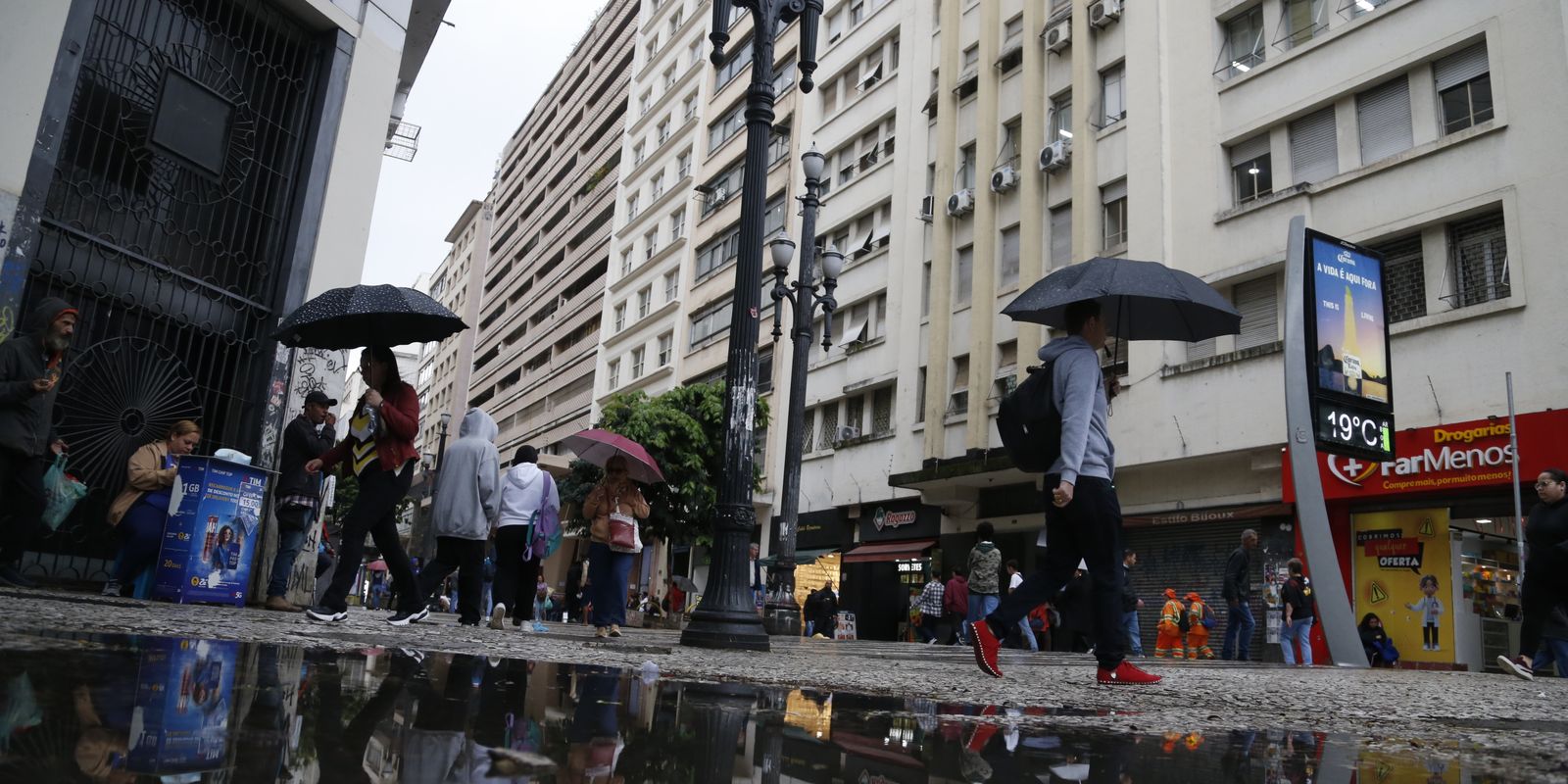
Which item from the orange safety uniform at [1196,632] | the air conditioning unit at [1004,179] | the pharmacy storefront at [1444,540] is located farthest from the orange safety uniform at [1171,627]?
the air conditioning unit at [1004,179]

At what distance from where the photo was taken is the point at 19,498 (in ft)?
22.4

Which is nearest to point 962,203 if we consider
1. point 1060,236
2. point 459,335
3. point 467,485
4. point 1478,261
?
point 1060,236

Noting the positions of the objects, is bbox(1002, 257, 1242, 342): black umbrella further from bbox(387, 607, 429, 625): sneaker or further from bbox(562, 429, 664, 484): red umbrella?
bbox(387, 607, 429, 625): sneaker

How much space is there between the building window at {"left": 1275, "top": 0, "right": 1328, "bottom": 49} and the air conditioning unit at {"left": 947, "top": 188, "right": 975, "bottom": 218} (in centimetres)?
836

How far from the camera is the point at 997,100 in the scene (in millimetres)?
26688

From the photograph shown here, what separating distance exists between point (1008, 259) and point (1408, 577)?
11.6 m

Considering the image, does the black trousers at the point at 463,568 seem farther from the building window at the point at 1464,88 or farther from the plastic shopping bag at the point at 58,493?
the building window at the point at 1464,88

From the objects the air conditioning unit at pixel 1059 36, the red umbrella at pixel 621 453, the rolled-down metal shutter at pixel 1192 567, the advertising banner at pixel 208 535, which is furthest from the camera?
the air conditioning unit at pixel 1059 36

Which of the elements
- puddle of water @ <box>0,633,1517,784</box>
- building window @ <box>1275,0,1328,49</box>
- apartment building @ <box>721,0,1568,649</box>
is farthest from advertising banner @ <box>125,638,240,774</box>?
building window @ <box>1275,0,1328,49</box>

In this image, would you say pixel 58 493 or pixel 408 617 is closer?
pixel 408 617

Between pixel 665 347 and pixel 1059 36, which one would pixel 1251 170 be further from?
pixel 665 347

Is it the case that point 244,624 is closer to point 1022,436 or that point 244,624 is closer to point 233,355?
point 1022,436

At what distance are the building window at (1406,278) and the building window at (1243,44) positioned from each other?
485 centimetres

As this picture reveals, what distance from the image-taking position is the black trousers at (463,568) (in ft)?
27.9
